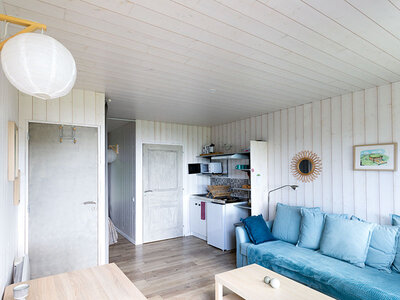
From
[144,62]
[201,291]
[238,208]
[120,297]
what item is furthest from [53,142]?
[238,208]

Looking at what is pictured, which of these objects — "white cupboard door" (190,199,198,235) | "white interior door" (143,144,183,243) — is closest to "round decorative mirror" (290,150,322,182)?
"white cupboard door" (190,199,198,235)

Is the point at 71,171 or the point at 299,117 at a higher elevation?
the point at 299,117

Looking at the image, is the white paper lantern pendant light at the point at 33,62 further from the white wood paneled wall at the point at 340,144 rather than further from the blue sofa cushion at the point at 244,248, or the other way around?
the white wood paneled wall at the point at 340,144

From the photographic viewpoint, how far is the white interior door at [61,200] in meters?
2.88

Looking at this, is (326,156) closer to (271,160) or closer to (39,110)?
(271,160)

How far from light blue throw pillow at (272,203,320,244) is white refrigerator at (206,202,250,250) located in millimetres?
947

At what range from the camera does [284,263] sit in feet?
9.62

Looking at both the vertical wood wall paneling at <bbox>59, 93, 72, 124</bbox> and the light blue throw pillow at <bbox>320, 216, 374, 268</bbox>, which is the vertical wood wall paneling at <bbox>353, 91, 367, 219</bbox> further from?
the vertical wood wall paneling at <bbox>59, 93, 72, 124</bbox>

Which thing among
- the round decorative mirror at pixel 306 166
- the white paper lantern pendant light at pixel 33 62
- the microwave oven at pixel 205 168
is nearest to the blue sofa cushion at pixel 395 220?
the round decorative mirror at pixel 306 166

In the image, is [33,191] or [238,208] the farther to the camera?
[238,208]

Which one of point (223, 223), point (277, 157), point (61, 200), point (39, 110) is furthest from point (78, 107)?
point (277, 157)

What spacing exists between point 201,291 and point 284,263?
1063 millimetres

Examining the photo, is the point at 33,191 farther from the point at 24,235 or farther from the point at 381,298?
the point at 381,298

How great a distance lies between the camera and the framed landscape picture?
2916mm
